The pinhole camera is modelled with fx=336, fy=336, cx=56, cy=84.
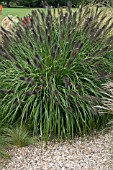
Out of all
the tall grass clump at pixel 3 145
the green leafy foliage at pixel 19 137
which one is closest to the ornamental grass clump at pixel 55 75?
the green leafy foliage at pixel 19 137

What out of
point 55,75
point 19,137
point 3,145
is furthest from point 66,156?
point 55,75

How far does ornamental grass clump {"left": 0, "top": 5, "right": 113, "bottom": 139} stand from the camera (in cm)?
359

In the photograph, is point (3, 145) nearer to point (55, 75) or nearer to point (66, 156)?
point (66, 156)

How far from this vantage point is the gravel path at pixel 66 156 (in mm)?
3242

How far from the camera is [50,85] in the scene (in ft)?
11.8

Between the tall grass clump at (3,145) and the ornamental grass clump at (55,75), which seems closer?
the tall grass clump at (3,145)

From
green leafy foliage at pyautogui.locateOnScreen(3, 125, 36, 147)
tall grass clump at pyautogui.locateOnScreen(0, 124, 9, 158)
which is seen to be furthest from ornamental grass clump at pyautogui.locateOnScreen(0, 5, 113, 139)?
tall grass clump at pyautogui.locateOnScreen(0, 124, 9, 158)

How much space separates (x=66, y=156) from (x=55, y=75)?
90 cm

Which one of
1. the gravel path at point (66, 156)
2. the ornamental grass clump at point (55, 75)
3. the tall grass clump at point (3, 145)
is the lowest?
the gravel path at point (66, 156)

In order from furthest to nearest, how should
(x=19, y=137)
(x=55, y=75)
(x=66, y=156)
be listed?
1. (x=55, y=75)
2. (x=19, y=137)
3. (x=66, y=156)

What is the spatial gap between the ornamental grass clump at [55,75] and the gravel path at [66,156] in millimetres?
153

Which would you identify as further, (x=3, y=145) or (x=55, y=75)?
(x=55, y=75)

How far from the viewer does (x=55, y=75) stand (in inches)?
147

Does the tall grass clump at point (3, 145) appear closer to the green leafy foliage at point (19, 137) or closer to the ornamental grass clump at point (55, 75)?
the green leafy foliage at point (19, 137)
